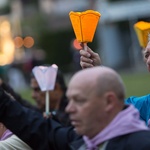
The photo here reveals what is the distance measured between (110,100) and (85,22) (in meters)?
0.97

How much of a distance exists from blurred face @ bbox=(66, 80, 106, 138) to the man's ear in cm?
2

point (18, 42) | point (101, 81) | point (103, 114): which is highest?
point (101, 81)

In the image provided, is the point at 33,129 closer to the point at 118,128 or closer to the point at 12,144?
the point at 118,128

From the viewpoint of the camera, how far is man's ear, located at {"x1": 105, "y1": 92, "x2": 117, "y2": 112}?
3.06 m

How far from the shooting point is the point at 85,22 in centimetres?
394

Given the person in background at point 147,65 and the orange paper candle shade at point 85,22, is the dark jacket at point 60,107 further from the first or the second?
the orange paper candle shade at point 85,22

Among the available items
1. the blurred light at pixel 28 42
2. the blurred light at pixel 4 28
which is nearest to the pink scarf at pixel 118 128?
the blurred light at pixel 28 42

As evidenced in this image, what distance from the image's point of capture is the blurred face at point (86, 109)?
3064mm

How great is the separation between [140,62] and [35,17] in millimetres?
15195

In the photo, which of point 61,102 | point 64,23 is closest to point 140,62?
point 64,23

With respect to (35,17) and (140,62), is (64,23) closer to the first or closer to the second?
(35,17)

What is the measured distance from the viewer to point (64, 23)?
46625mm

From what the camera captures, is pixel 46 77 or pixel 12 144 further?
pixel 46 77

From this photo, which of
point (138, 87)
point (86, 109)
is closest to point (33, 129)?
point (86, 109)
